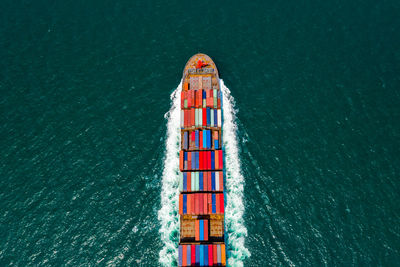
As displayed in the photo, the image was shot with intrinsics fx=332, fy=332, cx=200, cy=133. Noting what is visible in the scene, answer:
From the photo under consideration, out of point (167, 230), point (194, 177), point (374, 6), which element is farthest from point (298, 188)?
point (374, 6)

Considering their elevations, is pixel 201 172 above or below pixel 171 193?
above

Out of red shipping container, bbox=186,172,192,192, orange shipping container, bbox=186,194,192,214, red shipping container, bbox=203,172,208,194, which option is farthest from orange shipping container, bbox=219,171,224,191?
orange shipping container, bbox=186,194,192,214

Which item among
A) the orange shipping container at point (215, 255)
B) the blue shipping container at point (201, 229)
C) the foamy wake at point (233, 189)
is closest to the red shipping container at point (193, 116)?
the foamy wake at point (233, 189)

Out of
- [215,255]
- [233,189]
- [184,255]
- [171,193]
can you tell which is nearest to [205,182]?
[233,189]

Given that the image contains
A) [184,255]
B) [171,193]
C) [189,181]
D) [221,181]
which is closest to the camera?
[184,255]

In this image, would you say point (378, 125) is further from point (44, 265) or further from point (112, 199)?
point (44, 265)

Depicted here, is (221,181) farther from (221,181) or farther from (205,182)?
(205,182)

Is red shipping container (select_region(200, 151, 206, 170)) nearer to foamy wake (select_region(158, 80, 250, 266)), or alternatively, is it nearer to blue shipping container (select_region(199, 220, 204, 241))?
foamy wake (select_region(158, 80, 250, 266))

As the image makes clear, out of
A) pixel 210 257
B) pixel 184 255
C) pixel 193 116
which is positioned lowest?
pixel 210 257
